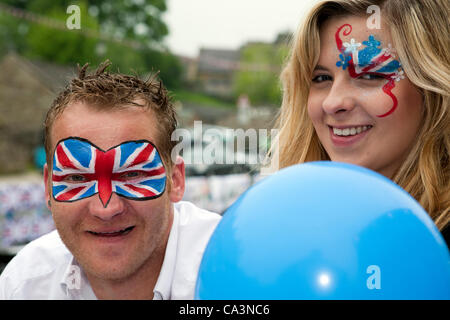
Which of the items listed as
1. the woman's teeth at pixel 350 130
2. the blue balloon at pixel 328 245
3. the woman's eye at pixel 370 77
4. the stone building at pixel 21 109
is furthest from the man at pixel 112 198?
the stone building at pixel 21 109

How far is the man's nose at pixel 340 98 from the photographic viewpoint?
196 centimetres

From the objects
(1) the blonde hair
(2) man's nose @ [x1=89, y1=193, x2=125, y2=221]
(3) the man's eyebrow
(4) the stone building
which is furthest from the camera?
(4) the stone building

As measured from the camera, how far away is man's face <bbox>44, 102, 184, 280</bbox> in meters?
1.68

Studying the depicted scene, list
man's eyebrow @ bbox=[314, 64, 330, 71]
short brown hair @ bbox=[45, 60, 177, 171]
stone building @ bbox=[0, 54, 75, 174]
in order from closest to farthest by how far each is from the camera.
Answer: short brown hair @ bbox=[45, 60, 177, 171] → man's eyebrow @ bbox=[314, 64, 330, 71] → stone building @ bbox=[0, 54, 75, 174]

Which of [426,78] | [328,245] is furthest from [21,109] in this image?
[328,245]

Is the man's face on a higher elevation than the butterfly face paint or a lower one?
lower

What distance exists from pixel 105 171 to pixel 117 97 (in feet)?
0.85

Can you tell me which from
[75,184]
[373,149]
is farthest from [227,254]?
[373,149]

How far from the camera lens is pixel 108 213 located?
1646mm

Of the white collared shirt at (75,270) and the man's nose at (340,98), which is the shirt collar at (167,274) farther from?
the man's nose at (340,98)

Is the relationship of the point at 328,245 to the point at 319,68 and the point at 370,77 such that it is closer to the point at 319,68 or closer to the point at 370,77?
the point at 370,77

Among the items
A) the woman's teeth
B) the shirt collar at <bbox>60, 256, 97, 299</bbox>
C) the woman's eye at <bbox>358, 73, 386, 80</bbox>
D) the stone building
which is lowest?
the shirt collar at <bbox>60, 256, 97, 299</bbox>

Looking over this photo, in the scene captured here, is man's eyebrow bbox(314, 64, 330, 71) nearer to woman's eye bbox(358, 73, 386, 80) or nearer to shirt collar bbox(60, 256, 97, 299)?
woman's eye bbox(358, 73, 386, 80)

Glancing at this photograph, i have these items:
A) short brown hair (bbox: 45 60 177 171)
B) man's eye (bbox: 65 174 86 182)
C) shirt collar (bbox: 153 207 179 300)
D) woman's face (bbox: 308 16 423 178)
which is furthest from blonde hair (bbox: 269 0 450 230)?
man's eye (bbox: 65 174 86 182)
